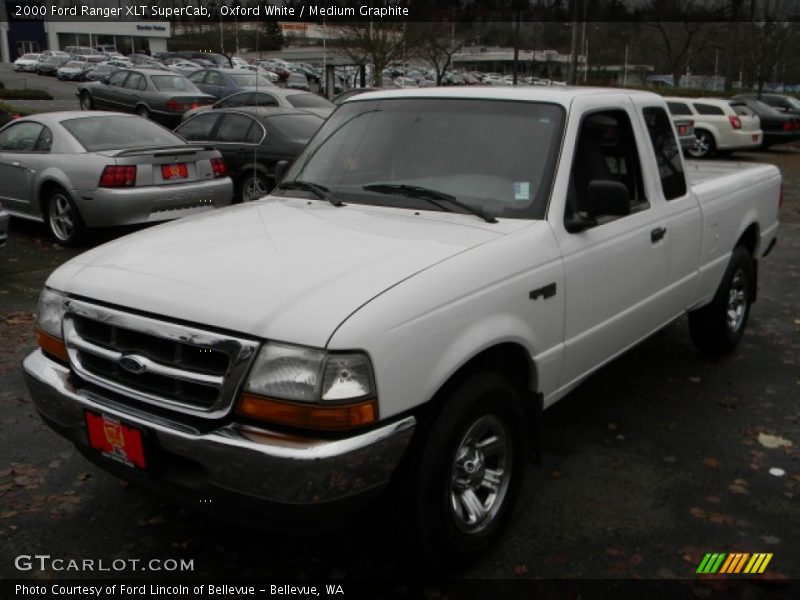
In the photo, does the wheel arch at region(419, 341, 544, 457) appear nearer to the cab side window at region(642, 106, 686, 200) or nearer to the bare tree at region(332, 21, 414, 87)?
the cab side window at region(642, 106, 686, 200)

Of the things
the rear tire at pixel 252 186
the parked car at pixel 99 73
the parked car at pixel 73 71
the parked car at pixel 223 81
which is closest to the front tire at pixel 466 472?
the rear tire at pixel 252 186

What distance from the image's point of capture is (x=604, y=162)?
13.6 ft

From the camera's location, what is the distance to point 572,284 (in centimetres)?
356

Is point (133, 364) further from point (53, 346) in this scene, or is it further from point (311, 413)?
point (311, 413)

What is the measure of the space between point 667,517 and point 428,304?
1700mm

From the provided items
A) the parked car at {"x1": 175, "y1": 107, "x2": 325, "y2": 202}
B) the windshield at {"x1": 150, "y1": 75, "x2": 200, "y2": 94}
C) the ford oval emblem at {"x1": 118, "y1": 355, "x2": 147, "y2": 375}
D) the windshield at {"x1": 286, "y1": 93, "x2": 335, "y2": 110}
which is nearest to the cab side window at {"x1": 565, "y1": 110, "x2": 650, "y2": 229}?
the ford oval emblem at {"x1": 118, "y1": 355, "x2": 147, "y2": 375}

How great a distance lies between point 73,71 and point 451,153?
5430 cm

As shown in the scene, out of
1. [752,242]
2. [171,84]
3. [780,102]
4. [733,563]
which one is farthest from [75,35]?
[733,563]

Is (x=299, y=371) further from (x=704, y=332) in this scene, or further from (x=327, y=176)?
(x=704, y=332)

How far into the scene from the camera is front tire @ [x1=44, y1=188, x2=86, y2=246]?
8969 mm

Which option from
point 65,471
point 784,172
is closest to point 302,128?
point 65,471

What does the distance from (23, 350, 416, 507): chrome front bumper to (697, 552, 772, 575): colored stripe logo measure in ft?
4.91

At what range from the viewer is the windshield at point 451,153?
3670 millimetres

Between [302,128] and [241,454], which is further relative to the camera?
[302,128]
